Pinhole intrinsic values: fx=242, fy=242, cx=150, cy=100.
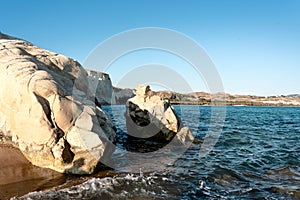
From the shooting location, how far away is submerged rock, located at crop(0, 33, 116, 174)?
9844 mm

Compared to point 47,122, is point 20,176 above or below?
below

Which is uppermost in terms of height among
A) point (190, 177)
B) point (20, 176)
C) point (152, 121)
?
point (152, 121)

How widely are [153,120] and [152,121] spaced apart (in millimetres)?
127

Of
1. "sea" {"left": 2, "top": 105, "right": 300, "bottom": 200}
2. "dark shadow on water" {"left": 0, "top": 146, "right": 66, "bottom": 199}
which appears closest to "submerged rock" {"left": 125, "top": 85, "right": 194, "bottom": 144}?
"sea" {"left": 2, "top": 105, "right": 300, "bottom": 200}

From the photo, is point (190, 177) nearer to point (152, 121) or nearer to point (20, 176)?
point (20, 176)

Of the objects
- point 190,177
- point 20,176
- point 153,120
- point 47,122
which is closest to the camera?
point 20,176

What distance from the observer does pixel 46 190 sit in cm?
814

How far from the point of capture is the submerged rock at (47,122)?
9844mm

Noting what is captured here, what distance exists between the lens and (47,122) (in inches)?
392

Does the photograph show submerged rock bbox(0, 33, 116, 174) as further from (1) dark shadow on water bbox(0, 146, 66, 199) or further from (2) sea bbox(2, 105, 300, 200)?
(2) sea bbox(2, 105, 300, 200)

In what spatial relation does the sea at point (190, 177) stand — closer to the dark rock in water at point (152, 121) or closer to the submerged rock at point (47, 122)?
the submerged rock at point (47, 122)

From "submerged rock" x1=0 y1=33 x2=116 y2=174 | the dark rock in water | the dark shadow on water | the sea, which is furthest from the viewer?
the dark rock in water

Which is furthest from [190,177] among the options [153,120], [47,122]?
[153,120]

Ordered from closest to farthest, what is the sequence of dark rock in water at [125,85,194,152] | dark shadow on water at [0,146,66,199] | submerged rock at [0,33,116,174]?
dark shadow on water at [0,146,66,199] → submerged rock at [0,33,116,174] → dark rock in water at [125,85,194,152]
